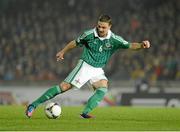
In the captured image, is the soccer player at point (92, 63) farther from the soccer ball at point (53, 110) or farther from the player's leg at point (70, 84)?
the soccer ball at point (53, 110)

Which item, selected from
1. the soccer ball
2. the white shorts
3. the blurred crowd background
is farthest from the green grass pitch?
the blurred crowd background

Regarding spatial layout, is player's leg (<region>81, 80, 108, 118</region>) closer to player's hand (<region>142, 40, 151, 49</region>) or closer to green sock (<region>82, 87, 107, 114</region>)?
green sock (<region>82, 87, 107, 114</region>)

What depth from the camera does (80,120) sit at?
1212 centimetres

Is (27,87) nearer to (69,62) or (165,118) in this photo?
(69,62)

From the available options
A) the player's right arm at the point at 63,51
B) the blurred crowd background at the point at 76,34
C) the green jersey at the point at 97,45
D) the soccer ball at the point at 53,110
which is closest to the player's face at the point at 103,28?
the green jersey at the point at 97,45

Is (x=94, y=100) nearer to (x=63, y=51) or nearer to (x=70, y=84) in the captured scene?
(x=70, y=84)

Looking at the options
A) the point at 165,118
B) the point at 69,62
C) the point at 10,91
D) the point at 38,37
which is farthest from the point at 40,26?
the point at 165,118

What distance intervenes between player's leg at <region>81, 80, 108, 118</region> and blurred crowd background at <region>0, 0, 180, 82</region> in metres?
10.4

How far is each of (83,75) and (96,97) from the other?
479 millimetres

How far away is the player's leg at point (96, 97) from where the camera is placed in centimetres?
1234

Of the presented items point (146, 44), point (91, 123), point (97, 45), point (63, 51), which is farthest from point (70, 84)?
point (146, 44)

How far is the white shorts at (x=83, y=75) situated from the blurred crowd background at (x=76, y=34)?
34.3 feet

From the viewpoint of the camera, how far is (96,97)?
12.4 metres

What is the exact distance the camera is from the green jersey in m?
12.4
